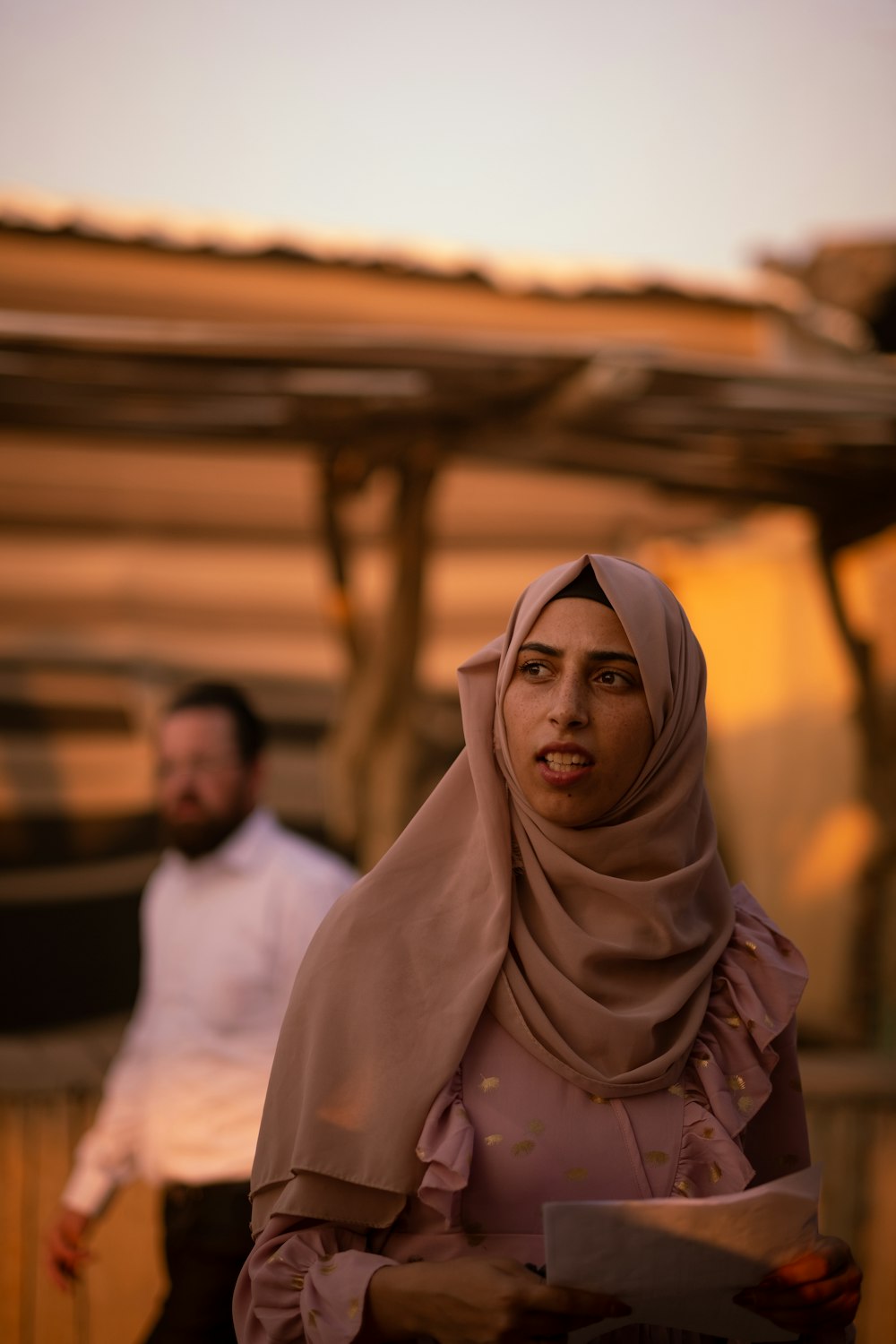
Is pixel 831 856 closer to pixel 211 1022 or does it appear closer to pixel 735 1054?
pixel 211 1022

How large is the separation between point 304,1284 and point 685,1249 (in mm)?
497

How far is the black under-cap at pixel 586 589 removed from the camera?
6.02 feet

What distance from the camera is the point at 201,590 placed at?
6.21 m

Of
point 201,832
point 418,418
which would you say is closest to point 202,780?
point 201,832

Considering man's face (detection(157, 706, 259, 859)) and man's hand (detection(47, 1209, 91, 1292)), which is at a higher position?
man's face (detection(157, 706, 259, 859))

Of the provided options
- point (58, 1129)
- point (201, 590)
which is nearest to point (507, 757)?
point (58, 1129)

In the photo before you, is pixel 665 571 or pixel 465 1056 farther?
pixel 665 571

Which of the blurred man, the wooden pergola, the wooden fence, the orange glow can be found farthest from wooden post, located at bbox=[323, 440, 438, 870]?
the orange glow

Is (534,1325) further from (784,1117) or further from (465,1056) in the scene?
(784,1117)

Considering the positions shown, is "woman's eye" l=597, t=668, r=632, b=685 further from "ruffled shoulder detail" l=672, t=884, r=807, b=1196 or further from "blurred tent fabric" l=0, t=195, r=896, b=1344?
"blurred tent fabric" l=0, t=195, r=896, b=1344

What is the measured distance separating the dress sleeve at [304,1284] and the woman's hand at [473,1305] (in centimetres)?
3

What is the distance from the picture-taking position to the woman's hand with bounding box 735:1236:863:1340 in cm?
160

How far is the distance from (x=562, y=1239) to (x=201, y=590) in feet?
16.6

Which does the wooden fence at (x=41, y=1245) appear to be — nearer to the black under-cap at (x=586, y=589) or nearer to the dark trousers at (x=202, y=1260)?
the dark trousers at (x=202, y=1260)
